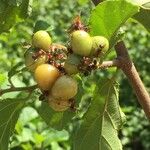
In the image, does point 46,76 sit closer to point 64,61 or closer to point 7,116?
point 64,61

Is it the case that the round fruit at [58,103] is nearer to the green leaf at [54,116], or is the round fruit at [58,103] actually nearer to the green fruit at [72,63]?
the green fruit at [72,63]

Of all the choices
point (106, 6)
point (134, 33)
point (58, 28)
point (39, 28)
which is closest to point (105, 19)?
point (106, 6)

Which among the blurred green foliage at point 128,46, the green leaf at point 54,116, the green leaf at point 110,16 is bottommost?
the blurred green foliage at point 128,46

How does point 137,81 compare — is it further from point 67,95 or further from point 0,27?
point 0,27

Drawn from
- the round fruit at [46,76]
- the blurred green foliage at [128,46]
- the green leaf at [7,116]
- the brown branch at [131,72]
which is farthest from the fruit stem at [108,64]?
the blurred green foliage at [128,46]

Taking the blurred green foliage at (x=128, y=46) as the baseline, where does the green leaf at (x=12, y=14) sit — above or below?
above

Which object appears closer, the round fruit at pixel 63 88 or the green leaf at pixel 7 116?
the round fruit at pixel 63 88

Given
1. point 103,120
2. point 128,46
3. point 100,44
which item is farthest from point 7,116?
point 128,46
